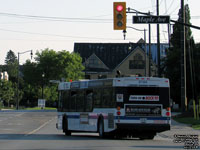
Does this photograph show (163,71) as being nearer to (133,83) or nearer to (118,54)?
(118,54)

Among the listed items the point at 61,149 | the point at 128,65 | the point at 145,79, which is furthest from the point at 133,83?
the point at 128,65

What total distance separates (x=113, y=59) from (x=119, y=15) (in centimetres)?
8318

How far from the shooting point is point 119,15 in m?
24.4

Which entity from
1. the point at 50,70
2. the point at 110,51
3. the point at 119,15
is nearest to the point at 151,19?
the point at 119,15

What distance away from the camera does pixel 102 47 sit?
361ft

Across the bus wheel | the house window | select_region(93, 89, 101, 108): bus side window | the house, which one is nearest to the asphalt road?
the bus wheel

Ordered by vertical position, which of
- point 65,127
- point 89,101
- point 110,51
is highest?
Result: point 110,51

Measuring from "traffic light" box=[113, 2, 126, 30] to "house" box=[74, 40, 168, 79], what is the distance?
255ft

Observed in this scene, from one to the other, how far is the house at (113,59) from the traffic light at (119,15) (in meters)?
77.6

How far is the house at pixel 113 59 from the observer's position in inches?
4099

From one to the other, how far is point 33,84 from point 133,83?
3797 inches

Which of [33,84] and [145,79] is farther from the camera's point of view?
[33,84]

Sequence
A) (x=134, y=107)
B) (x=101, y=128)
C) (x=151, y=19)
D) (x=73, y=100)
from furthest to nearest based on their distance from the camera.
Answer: (x=73, y=100)
(x=151, y=19)
(x=101, y=128)
(x=134, y=107)

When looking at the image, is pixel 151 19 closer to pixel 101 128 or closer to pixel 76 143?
pixel 101 128
